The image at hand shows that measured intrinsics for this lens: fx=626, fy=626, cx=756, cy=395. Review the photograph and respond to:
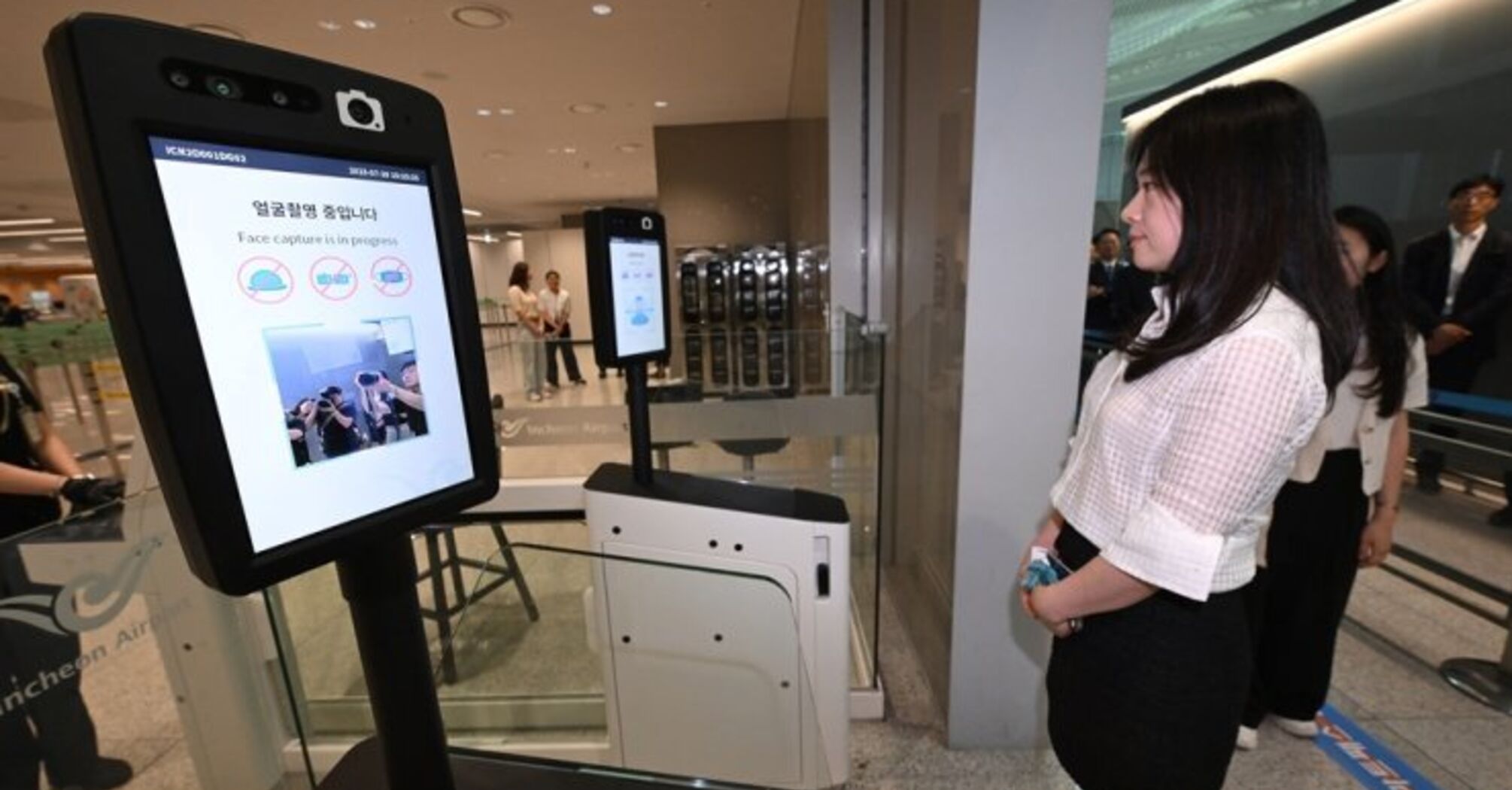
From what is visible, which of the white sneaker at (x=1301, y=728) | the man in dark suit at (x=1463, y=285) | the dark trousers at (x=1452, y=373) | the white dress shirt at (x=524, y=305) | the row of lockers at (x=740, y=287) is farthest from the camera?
the white dress shirt at (x=524, y=305)

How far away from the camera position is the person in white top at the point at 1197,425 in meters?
0.83

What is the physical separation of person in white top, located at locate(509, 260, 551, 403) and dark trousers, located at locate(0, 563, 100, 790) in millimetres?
1408

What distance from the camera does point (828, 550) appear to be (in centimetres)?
146

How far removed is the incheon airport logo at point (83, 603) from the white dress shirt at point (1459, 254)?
5393 mm

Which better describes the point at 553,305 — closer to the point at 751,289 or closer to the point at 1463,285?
the point at 751,289

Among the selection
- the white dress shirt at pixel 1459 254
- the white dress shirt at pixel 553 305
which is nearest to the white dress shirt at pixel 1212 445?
the white dress shirt at pixel 1459 254

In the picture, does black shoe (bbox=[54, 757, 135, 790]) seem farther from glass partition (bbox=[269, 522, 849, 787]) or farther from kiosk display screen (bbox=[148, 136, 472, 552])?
kiosk display screen (bbox=[148, 136, 472, 552])

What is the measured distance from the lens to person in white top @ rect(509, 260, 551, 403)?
98.9 inches

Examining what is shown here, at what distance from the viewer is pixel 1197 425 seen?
840 mm

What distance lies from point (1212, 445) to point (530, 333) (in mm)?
6865

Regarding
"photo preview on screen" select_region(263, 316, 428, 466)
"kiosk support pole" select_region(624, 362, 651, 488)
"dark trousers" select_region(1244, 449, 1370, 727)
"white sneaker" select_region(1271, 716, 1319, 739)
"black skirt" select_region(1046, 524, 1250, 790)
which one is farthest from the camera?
"white sneaker" select_region(1271, 716, 1319, 739)

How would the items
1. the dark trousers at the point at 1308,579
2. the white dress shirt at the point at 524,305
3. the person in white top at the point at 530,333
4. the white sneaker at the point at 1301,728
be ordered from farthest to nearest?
the white dress shirt at the point at 524,305 < the person in white top at the point at 530,333 < the white sneaker at the point at 1301,728 < the dark trousers at the point at 1308,579

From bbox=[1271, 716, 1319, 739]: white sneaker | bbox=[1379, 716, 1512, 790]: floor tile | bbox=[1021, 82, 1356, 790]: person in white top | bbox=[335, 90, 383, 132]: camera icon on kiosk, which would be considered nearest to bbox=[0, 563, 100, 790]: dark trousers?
bbox=[335, 90, 383, 132]: camera icon on kiosk

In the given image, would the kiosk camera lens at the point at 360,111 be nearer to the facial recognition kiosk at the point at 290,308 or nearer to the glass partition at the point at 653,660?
the facial recognition kiosk at the point at 290,308
